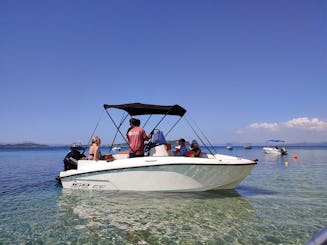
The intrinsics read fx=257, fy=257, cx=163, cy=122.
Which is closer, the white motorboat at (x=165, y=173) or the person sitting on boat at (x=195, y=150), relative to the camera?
the white motorboat at (x=165, y=173)

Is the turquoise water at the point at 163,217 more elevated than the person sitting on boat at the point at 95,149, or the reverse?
the person sitting on boat at the point at 95,149

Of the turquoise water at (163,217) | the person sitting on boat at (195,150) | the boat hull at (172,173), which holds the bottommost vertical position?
the turquoise water at (163,217)

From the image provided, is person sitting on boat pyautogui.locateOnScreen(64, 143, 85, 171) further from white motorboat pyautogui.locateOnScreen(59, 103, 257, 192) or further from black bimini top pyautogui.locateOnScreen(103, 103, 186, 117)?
black bimini top pyautogui.locateOnScreen(103, 103, 186, 117)

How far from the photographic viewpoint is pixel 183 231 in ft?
17.0

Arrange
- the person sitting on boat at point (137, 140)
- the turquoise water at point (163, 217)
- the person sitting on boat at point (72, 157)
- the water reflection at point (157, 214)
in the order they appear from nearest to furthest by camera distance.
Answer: the turquoise water at point (163, 217)
the water reflection at point (157, 214)
the person sitting on boat at point (137, 140)
the person sitting on boat at point (72, 157)

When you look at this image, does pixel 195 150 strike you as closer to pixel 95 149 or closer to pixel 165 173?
pixel 165 173

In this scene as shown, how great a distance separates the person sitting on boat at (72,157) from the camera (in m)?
10.5

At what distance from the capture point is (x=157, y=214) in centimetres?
641

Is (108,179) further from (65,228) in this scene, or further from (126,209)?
(65,228)

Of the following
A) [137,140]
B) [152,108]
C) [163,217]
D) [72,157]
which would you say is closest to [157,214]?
[163,217]

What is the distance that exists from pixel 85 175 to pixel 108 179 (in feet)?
3.47

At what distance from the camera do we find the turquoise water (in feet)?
16.0

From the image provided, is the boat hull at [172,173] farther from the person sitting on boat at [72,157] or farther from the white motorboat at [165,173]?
the person sitting on boat at [72,157]

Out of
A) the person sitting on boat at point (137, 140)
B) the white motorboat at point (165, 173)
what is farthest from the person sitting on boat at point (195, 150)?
the person sitting on boat at point (137, 140)
